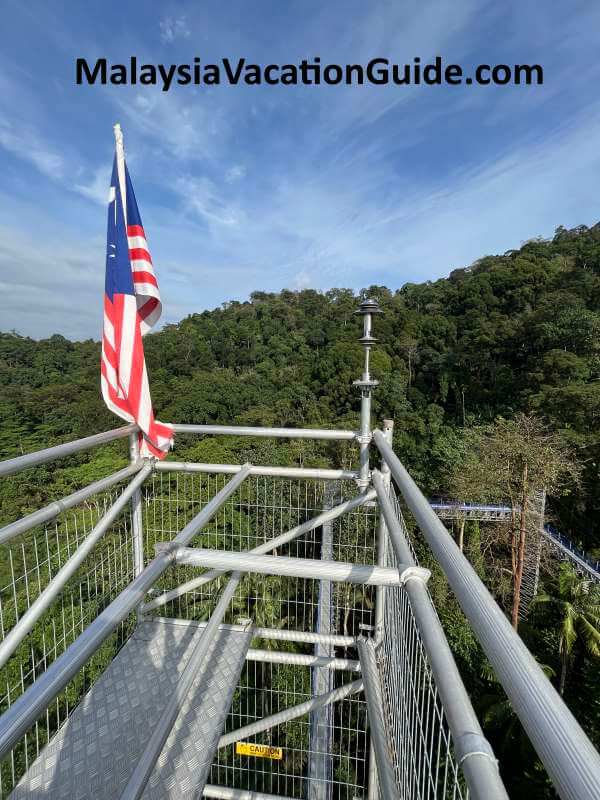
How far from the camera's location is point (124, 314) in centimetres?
193

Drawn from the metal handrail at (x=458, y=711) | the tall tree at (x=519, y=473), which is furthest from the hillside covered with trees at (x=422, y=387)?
the metal handrail at (x=458, y=711)

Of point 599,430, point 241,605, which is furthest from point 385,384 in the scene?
point 241,605

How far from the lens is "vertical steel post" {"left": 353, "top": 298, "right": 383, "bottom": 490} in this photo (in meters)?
2.04

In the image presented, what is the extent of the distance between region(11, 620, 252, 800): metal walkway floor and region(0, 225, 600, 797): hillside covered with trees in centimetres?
633

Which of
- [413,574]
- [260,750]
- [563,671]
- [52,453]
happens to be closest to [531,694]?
[413,574]

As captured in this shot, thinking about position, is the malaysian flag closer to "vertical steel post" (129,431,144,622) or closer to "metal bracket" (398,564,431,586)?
"vertical steel post" (129,431,144,622)

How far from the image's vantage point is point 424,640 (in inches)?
26.3

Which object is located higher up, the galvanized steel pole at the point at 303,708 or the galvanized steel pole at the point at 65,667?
the galvanized steel pole at the point at 65,667

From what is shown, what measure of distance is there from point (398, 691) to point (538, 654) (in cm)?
1028

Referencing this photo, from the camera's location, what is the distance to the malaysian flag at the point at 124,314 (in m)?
1.93

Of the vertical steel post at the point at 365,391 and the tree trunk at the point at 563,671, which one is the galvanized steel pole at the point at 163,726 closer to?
the vertical steel post at the point at 365,391

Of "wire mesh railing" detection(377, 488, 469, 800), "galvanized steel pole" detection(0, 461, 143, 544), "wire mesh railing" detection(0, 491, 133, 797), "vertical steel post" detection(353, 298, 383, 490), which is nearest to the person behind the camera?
"wire mesh railing" detection(377, 488, 469, 800)

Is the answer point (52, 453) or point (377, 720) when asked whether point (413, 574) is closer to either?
point (377, 720)

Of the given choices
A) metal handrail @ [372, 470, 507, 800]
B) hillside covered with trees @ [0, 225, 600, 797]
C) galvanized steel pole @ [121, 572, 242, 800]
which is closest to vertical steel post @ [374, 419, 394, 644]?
galvanized steel pole @ [121, 572, 242, 800]
